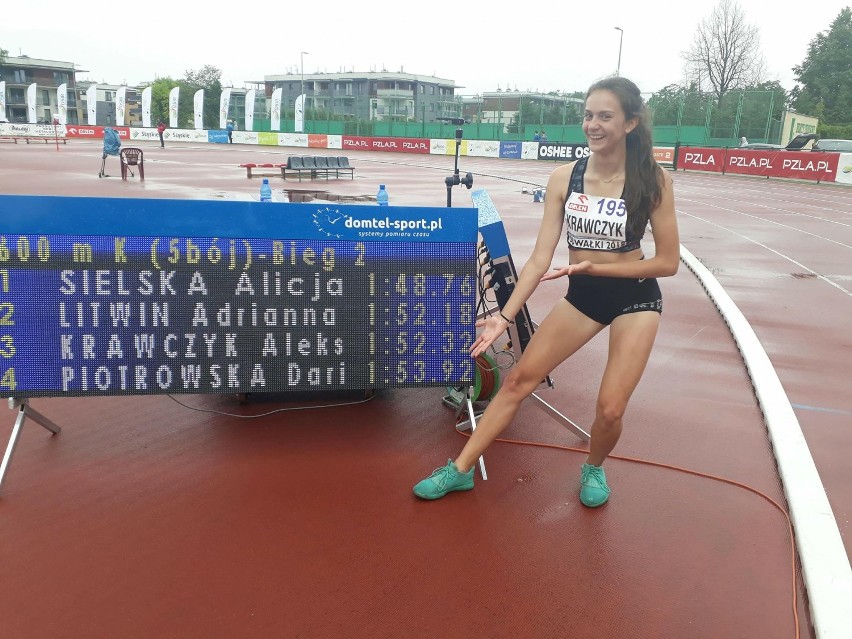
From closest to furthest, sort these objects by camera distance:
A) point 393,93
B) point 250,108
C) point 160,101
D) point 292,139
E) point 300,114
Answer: point 292,139
point 300,114
point 250,108
point 160,101
point 393,93

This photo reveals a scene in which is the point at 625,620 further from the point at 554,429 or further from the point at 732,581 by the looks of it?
the point at 554,429

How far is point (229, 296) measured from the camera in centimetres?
397

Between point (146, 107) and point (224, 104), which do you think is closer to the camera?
point (224, 104)

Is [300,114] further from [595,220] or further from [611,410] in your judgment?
[611,410]

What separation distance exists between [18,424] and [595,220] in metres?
3.40

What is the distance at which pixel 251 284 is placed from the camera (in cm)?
398

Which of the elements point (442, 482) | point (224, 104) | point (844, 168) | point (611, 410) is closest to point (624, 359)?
point (611, 410)

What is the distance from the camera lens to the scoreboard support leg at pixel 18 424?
12.3 feet

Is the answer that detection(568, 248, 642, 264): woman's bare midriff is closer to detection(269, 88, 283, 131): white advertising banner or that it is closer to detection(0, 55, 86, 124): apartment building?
detection(269, 88, 283, 131): white advertising banner

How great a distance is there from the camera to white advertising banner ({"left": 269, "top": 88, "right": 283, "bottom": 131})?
6031 cm

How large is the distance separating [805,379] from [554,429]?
2.83 m

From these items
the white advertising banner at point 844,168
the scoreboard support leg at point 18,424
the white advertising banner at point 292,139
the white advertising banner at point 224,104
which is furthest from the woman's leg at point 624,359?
the white advertising banner at point 224,104

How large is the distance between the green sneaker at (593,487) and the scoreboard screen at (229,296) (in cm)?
95

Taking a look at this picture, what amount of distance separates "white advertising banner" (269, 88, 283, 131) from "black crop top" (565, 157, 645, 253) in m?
61.0
